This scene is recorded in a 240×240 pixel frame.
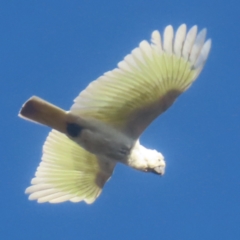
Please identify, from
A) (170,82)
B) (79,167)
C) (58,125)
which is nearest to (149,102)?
(170,82)

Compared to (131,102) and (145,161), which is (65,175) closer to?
(145,161)

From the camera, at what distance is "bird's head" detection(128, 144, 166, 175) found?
10.5 m

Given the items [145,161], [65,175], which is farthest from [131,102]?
[65,175]

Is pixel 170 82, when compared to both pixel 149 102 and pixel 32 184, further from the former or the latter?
pixel 32 184

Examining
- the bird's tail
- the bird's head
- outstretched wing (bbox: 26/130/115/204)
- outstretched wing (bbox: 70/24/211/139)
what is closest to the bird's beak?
the bird's head

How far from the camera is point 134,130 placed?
34.3 feet

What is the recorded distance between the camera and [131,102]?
10273 millimetres

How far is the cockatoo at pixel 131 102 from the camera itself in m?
9.73

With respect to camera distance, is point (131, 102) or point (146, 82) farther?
point (131, 102)

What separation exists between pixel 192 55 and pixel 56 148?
2787mm

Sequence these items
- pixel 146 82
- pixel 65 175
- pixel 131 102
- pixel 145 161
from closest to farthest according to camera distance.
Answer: pixel 146 82 < pixel 131 102 < pixel 145 161 < pixel 65 175

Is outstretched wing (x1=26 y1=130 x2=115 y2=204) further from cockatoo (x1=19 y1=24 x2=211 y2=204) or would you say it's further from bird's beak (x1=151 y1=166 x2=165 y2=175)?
bird's beak (x1=151 y1=166 x2=165 y2=175)

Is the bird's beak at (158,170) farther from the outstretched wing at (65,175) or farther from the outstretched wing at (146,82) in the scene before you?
the outstretched wing at (65,175)

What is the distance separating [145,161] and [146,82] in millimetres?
1065
